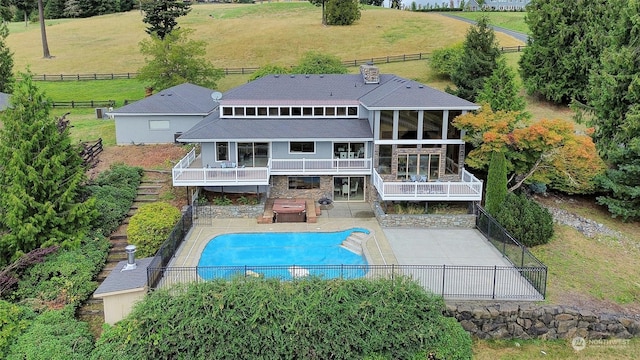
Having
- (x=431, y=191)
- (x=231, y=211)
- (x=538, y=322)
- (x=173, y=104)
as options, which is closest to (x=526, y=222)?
(x=431, y=191)

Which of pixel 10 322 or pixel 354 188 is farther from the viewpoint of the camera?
pixel 354 188

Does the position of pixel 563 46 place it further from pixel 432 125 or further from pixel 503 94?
pixel 432 125

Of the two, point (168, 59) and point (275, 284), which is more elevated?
point (168, 59)

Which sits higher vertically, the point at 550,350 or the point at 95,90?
the point at 95,90

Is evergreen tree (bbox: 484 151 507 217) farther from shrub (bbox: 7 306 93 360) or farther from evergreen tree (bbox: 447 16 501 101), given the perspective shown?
shrub (bbox: 7 306 93 360)

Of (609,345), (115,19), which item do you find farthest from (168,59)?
(115,19)

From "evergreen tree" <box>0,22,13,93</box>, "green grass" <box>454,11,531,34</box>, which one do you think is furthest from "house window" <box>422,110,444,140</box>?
"green grass" <box>454,11,531,34</box>

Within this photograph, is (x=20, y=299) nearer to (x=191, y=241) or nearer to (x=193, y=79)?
(x=191, y=241)
